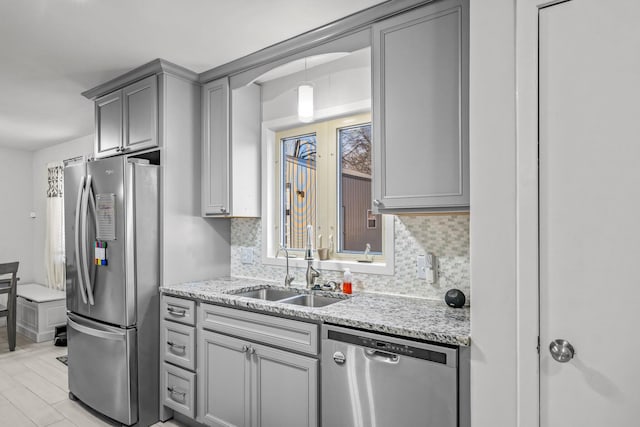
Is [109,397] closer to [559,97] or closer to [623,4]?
[559,97]

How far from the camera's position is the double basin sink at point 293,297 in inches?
99.0

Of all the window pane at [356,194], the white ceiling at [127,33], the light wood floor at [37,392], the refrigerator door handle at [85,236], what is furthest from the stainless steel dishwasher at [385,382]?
the refrigerator door handle at [85,236]

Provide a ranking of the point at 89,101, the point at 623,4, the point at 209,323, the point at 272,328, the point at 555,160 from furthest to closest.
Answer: the point at 89,101 < the point at 209,323 < the point at 272,328 < the point at 555,160 < the point at 623,4

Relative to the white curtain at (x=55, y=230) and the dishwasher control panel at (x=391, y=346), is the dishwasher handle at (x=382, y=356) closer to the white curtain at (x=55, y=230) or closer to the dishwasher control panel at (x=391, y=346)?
the dishwasher control panel at (x=391, y=346)

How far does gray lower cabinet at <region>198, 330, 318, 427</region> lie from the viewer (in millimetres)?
1973

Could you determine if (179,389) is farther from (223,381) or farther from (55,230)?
(55,230)

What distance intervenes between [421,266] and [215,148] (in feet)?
5.63

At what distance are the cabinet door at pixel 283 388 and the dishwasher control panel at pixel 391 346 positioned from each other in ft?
0.71

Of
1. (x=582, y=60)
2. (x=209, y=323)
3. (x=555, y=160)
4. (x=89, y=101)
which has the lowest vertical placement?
(x=209, y=323)

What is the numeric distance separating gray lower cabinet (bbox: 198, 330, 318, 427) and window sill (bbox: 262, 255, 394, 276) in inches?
29.7

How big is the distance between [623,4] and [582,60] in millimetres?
186

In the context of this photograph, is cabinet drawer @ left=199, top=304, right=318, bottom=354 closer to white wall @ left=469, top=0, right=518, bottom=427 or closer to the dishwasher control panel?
the dishwasher control panel

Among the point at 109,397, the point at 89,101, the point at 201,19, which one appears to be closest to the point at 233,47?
the point at 201,19

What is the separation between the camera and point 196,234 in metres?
3.00
